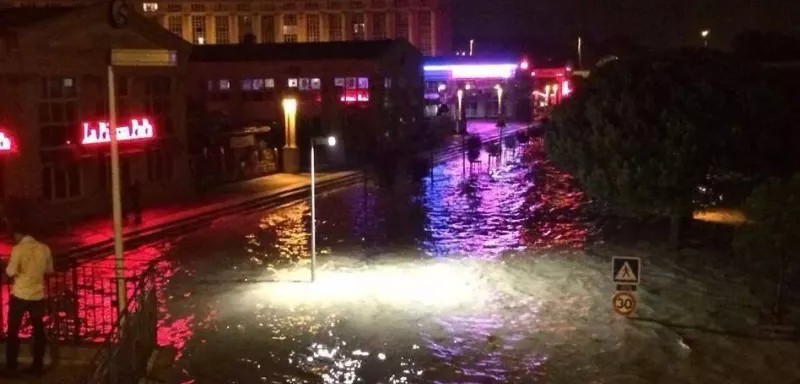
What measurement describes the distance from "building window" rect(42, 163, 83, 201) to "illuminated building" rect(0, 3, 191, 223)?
29mm

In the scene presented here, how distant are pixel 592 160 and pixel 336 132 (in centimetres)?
2829

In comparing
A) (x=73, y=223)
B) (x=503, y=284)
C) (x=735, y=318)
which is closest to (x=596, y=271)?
(x=503, y=284)

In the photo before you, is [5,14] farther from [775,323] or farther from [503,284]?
[775,323]

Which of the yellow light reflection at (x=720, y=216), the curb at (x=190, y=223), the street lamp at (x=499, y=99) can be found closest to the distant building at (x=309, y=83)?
the curb at (x=190, y=223)

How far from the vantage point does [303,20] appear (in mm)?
97750

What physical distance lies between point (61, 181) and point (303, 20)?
73.0 m

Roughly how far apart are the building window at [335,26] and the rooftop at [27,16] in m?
69.7

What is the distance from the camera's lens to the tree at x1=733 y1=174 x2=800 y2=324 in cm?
1503

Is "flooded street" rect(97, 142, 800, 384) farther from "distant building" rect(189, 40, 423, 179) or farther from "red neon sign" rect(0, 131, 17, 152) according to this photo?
"distant building" rect(189, 40, 423, 179)

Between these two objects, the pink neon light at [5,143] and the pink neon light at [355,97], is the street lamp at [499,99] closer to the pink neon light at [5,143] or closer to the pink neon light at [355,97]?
the pink neon light at [355,97]

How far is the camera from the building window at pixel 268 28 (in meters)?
98.1

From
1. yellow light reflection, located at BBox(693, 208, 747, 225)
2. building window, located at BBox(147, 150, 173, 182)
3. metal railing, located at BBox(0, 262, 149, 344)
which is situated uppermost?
building window, located at BBox(147, 150, 173, 182)

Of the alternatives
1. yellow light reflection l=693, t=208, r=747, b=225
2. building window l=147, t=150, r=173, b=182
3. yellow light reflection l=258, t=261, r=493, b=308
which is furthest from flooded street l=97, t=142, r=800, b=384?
building window l=147, t=150, r=173, b=182

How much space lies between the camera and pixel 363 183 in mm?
39875
